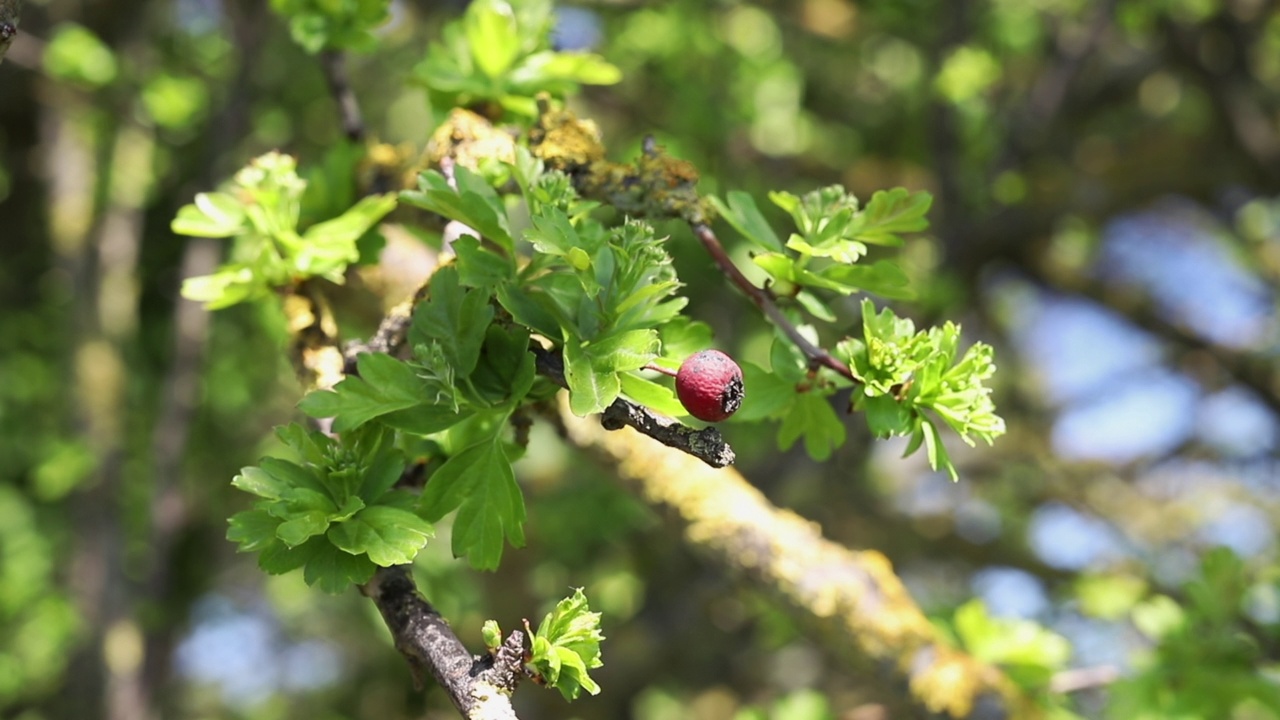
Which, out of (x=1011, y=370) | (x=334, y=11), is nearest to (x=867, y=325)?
(x=334, y=11)

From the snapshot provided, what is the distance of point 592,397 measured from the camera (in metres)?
0.68

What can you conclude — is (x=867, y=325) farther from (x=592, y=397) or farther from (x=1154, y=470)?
(x=1154, y=470)

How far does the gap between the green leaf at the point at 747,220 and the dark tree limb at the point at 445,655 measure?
0.37 meters

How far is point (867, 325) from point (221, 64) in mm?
2641

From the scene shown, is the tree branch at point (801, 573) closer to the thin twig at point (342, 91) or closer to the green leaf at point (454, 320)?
the thin twig at point (342, 91)

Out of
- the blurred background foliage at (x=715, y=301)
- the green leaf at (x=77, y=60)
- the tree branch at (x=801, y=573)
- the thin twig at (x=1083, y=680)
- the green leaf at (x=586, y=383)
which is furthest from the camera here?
the blurred background foliage at (x=715, y=301)

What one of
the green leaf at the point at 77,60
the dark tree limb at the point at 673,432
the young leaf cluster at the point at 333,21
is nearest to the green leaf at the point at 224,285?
the young leaf cluster at the point at 333,21

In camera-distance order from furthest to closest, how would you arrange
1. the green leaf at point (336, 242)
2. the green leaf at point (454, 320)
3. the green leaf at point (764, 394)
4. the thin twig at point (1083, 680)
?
→ the thin twig at point (1083, 680), the green leaf at point (336, 242), the green leaf at point (764, 394), the green leaf at point (454, 320)

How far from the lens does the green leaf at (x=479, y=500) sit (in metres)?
0.79

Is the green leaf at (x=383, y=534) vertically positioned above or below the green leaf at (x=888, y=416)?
below

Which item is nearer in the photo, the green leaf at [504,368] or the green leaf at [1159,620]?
the green leaf at [504,368]

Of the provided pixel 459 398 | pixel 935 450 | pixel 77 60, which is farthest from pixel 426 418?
pixel 77 60

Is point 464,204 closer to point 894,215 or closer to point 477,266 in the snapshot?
point 477,266

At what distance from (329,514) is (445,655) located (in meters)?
0.13
